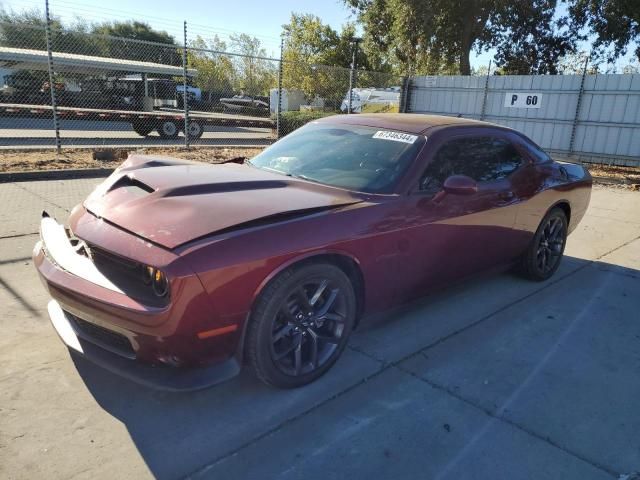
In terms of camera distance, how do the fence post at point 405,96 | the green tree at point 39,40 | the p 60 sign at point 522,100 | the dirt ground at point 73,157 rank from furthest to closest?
the green tree at point 39,40, the fence post at point 405,96, the p 60 sign at point 522,100, the dirt ground at point 73,157

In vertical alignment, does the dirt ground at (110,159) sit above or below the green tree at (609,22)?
below

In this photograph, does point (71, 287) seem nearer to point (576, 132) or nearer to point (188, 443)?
point (188, 443)

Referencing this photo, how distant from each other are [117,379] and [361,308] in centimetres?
148

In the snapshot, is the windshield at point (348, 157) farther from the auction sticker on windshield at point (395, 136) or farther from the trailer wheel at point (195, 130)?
the trailer wheel at point (195, 130)

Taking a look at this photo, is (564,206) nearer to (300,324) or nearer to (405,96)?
(300,324)

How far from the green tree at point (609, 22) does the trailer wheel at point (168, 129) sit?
18.4m

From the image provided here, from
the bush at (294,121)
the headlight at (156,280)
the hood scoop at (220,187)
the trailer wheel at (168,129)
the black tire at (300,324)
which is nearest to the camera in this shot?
the headlight at (156,280)

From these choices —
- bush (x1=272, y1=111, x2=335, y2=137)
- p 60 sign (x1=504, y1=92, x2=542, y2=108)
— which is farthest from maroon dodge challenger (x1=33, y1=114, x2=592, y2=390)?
bush (x1=272, y1=111, x2=335, y2=137)

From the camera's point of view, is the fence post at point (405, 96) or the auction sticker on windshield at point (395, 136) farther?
the fence post at point (405, 96)

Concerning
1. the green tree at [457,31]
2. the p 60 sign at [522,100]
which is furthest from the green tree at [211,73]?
the p 60 sign at [522,100]

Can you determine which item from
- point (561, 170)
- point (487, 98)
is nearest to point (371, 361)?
point (561, 170)

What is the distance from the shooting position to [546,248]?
189 inches

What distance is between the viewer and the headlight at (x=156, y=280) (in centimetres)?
228

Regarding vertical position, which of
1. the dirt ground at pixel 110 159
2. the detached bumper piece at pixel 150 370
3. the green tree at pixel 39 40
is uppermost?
the green tree at pixel 39 40
